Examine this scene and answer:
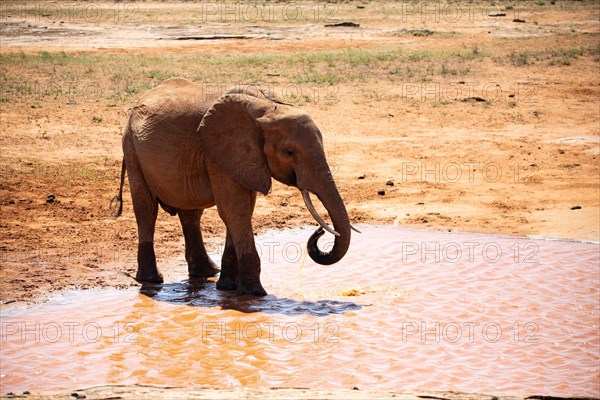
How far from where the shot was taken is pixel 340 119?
64.4ft

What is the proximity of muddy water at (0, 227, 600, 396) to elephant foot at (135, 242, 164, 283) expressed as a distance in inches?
7.6

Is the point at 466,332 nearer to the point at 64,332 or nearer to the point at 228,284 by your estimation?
the point at 228,284

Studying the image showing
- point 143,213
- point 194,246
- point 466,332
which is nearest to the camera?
point 466,332

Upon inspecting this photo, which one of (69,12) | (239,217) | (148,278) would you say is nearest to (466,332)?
(239,217)

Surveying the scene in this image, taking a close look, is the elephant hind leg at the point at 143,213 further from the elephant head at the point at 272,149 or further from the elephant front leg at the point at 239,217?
the elephant head at the point at 272,149

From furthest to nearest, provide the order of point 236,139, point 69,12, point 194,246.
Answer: point 69,12, point 194,246, point 236,139

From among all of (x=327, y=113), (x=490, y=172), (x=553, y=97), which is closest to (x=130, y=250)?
(x=490, y=172)

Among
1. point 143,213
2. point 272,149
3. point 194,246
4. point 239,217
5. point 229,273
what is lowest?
point 229,273

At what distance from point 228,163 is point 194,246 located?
5.58 feet

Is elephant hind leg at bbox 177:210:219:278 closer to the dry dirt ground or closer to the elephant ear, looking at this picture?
the dry dirt ground

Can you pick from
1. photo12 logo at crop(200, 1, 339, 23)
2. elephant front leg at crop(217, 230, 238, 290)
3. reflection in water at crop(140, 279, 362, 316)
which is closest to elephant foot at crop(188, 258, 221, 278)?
reflection in water at crop(140, 279, 362, 316)

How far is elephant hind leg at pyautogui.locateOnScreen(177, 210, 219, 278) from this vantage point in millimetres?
11234

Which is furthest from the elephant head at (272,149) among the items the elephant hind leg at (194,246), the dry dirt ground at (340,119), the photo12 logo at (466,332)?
the dry dirt ground at (340,119)

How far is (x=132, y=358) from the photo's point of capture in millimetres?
8672
